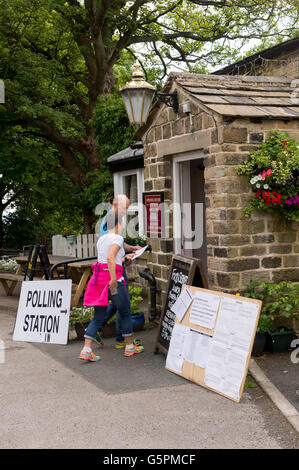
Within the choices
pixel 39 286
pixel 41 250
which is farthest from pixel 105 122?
pixel 39 286

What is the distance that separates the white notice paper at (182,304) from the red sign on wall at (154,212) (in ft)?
7.59

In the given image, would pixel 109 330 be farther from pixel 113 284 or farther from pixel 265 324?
pixel 265 324

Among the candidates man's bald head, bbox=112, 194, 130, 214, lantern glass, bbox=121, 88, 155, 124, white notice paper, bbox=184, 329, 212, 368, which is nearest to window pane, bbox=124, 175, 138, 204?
lantern glass, bbox=121, 88, 155, 124

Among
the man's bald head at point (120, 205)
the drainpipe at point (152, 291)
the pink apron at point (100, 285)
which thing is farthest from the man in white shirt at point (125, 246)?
the drainpipe at point (152, 291)

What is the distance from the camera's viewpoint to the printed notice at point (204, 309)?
5.30 metres

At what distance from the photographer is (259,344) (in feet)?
20.4

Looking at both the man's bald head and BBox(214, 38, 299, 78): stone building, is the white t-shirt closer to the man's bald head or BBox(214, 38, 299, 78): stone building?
the man's bald head

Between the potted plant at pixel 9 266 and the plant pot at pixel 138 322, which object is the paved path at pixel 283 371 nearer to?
the plant pot at pixel 138 322

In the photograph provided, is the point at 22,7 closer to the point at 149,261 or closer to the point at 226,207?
the point at 149,261

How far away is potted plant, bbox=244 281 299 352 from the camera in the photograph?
6.21 meters

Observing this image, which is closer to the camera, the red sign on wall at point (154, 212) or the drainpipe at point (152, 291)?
the drainpipe at point (152, 291)

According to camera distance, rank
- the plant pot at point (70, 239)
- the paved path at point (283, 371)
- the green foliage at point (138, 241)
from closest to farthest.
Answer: the paved path at point (283, 371) → the green foliage at point (138, 241) → the plant pot at point (70, 239)

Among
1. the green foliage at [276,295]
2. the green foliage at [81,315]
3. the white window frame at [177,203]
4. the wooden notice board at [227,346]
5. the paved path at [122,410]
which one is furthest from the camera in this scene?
the white window frame at [177,203]

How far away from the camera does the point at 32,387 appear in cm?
543
